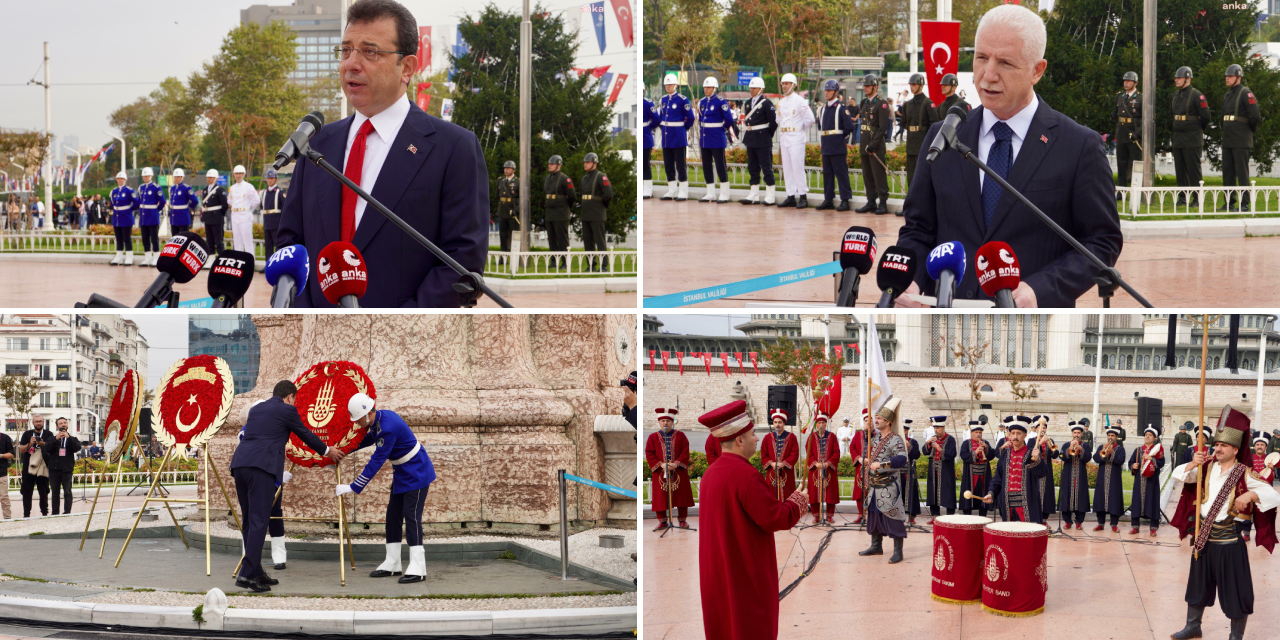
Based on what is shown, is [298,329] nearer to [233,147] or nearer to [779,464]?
[779,464]

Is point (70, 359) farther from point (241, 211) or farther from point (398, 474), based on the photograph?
point (398, 474)

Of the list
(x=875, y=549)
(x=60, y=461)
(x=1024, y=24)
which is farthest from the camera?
(x=60, y=461)

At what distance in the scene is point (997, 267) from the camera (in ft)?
11.9

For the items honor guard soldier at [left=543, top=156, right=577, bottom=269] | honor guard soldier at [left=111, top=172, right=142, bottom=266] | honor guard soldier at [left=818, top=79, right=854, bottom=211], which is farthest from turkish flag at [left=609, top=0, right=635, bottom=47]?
honor guard soldier at [left=111, top=172, right=142, bottom=266]

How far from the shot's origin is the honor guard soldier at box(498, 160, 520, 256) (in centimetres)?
1767

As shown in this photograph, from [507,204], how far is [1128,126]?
9.56 metres

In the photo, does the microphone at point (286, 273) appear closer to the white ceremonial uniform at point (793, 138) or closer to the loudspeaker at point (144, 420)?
the loudspeaker at point (144, 420)

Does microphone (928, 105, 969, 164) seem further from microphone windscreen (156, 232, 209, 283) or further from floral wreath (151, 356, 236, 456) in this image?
floral wreath (151, 356, 236, 456)

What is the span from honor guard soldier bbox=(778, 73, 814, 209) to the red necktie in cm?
1104

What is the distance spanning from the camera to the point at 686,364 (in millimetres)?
16078

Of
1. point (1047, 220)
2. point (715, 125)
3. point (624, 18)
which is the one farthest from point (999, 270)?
point (624, 18)

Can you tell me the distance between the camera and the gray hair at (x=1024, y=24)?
3988 millimetres

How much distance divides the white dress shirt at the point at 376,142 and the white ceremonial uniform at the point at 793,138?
11.0 metres

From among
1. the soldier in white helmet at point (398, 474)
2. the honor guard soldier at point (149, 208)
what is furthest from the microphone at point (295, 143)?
the honor guard soldier at point (149, 208)
